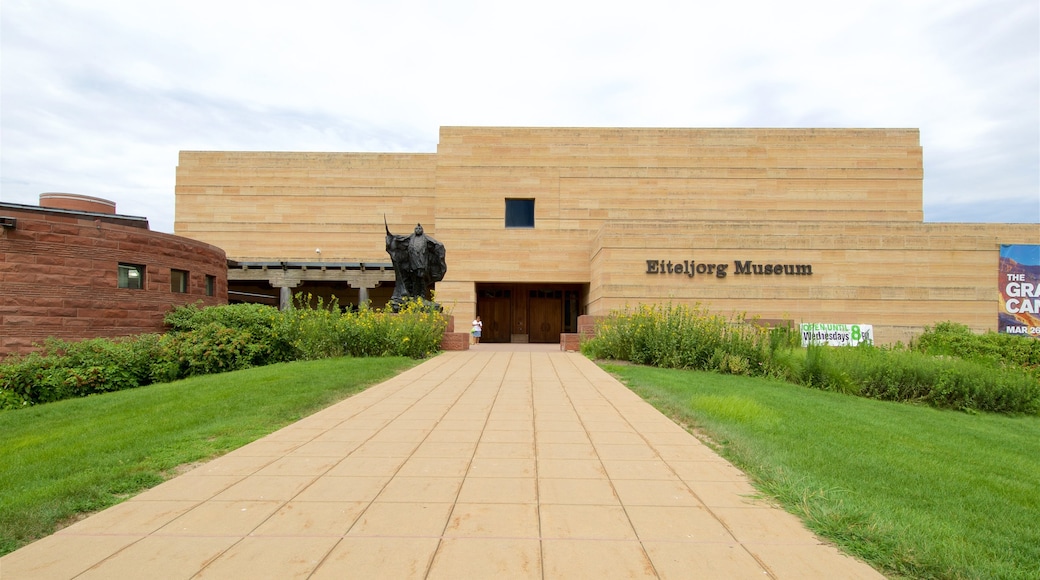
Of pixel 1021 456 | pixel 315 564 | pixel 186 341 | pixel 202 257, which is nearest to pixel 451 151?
pixel 202 257

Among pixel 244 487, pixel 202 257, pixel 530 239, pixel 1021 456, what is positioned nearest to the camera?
pixel 244 487

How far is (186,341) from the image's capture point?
14.4m

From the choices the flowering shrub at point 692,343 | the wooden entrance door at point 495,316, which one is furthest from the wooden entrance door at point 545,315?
the flowering shrub at point 692,343

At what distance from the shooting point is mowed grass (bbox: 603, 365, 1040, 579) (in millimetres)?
3545

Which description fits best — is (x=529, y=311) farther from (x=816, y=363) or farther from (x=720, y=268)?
(x=816, y=363)

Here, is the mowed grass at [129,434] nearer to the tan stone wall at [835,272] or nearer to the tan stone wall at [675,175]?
the tan stone wall at [835,272]

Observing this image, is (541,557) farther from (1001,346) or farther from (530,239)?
(530,239)

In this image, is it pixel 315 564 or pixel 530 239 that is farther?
pixel 530 239

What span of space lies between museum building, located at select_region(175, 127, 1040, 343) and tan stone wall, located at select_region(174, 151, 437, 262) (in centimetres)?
7

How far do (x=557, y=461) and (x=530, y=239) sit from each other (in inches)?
982

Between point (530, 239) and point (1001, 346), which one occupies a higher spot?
point (530, 239)

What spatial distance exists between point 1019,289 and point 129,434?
30.0 metres

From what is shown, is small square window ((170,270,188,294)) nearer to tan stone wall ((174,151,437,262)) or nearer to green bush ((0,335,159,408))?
green bush ((0,335,159,408))

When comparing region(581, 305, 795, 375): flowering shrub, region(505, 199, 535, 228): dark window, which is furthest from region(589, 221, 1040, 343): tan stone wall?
region(581, 305, 795, 375): flowering shrub
